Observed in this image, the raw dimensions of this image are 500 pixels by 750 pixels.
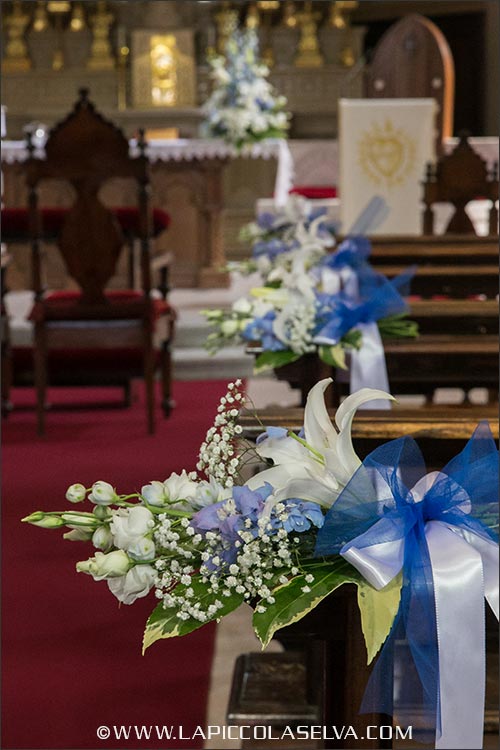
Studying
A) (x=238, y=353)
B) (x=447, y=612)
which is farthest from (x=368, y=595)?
(x=238, y=353)

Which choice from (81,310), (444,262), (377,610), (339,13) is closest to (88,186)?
(81,310)

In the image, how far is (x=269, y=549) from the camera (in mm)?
1148

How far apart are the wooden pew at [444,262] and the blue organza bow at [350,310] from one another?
148 cm

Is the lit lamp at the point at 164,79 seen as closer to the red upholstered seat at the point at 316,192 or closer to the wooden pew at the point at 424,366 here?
the red upholstered seat at the point at 316,192

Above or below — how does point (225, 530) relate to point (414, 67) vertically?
below

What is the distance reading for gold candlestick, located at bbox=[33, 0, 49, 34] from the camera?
12.7 m

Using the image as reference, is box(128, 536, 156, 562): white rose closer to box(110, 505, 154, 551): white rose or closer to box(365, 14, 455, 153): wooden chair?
box(110, 505, 154, 551): white rose

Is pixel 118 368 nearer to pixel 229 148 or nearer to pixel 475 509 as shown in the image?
pixel 229 148

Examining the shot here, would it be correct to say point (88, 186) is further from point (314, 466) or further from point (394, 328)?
point (314, 466)

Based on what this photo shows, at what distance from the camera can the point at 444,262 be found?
498 centimetres

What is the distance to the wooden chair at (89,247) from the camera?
199 inches

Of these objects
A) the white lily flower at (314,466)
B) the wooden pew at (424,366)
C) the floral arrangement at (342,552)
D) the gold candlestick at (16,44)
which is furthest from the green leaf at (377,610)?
the gold candlestick at (16,44)

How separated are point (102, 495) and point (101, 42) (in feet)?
40.1

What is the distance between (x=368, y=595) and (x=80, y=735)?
4.78 ft
